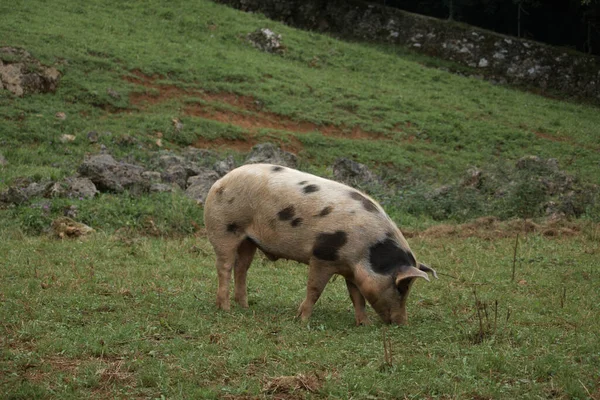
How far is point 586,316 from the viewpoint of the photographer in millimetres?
7461

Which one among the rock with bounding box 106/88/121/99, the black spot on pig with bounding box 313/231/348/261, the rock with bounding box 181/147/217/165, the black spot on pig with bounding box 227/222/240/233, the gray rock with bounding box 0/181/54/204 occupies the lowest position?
the gray rock with bounding box 0/181/54/204

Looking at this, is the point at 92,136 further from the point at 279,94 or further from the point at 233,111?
the point at 279,94

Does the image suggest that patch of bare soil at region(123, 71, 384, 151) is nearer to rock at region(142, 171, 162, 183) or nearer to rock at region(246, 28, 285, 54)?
rock at region(142, 171, 162, 183)

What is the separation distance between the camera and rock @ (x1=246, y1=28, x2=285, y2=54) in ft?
91.7

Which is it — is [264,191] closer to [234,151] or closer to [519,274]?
[519,274]

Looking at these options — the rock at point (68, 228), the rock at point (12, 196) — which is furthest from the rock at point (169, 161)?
the rock at point (68, 228)

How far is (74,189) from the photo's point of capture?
1335 cm

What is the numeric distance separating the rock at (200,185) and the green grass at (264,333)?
11.3 ft

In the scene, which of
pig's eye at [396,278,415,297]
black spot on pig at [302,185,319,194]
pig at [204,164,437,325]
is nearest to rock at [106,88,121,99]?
pig at [204,164,437,325]

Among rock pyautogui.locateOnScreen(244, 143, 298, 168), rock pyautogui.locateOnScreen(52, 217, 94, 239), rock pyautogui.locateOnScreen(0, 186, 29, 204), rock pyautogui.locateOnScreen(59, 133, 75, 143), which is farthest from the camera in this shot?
rock pyautogui.locateOnScreen(59, 133, 75, 143)

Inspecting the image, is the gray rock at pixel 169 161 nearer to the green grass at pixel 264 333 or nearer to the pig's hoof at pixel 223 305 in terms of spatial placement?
the green grass at pixel 264 333

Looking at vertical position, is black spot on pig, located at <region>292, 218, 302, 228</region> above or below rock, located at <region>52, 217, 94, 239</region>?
above

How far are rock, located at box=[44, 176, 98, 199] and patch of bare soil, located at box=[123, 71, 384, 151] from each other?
278 inches

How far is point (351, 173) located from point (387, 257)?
32.8 feet
